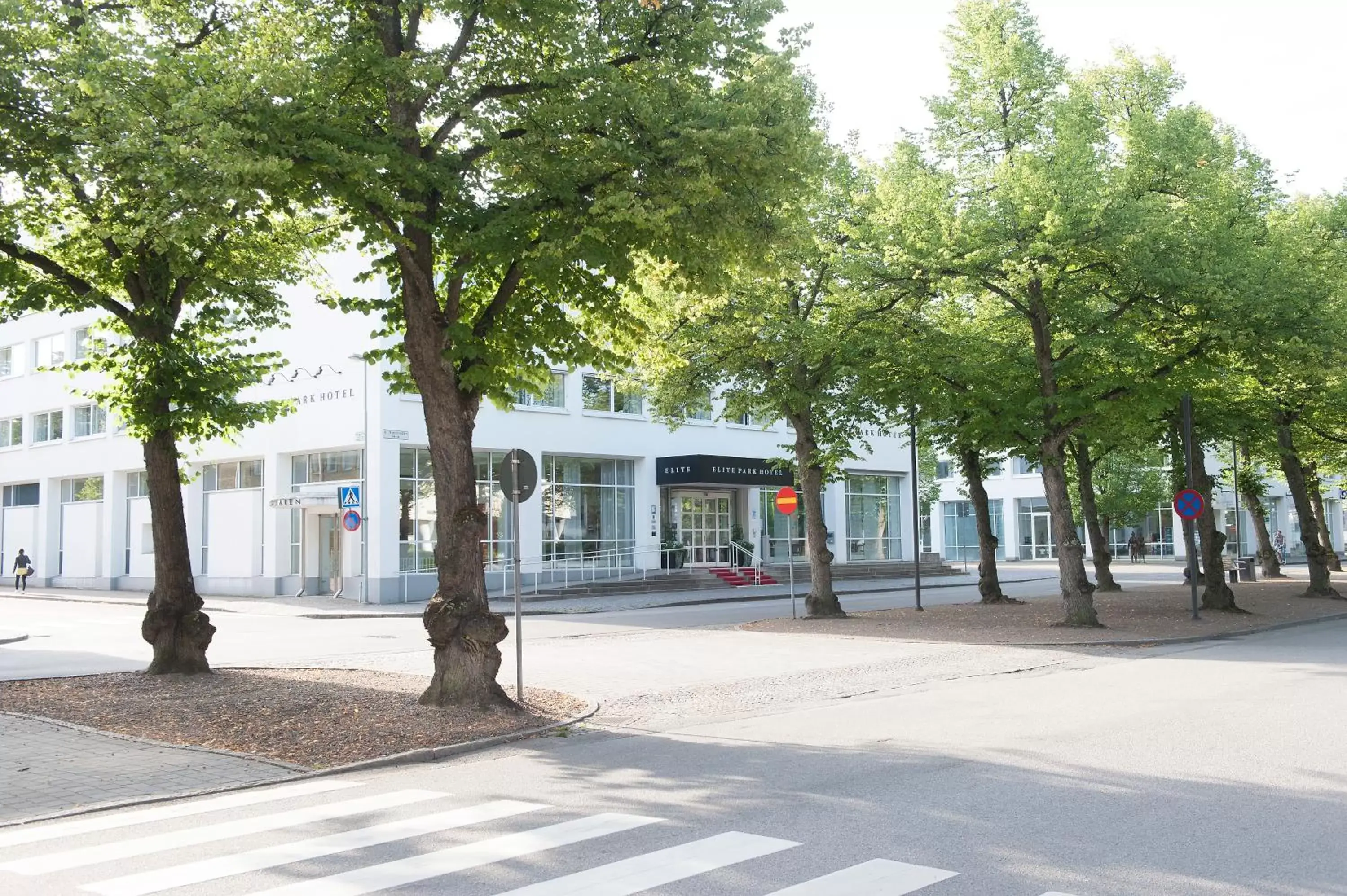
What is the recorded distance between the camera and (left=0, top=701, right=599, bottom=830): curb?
7895mm

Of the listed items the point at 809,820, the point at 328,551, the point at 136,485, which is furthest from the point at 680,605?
the point at 809,820

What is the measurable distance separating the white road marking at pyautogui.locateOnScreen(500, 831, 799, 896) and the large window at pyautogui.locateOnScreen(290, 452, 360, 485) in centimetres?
2964

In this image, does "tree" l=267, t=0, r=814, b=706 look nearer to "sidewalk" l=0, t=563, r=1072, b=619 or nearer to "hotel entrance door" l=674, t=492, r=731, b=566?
"sidewalk" l=0, t=563, r=1072, b=619

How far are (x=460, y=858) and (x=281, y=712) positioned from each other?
6.19 metres

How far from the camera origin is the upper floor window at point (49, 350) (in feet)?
151

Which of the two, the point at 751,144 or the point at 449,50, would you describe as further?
the point at 449,50

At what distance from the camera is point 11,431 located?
49594mm

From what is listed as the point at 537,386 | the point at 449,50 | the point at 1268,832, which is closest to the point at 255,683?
the point at 537,386

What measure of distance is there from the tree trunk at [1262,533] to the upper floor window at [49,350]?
43525 mm

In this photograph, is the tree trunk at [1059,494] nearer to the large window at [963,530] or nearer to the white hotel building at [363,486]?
A: the white hotel building at [363,486]

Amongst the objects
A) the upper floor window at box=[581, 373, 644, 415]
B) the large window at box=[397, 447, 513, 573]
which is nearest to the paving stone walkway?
the large window at box=[397, 447, 513, 573]

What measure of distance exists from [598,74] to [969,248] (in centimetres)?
1018

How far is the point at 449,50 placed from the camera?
11594 millimetres

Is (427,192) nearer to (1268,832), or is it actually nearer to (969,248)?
(1268,832)
